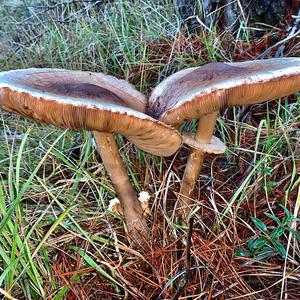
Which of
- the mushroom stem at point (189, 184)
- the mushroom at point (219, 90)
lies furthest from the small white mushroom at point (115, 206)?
the mushroom at point (219, 90)

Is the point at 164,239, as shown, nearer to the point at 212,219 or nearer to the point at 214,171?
the point at 212,219

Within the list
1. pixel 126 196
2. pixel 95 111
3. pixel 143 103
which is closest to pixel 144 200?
pixel 126 196

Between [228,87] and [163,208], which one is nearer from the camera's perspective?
[228,87]

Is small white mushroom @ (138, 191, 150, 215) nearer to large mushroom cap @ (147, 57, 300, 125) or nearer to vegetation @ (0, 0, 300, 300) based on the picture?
vegetation @ (0, 0, 300, 300)

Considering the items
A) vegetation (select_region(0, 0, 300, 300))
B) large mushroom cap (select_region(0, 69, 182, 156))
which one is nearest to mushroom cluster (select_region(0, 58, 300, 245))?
large mushroom cap (select_region(0, 69, 182, 156))

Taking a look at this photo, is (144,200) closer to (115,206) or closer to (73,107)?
(115,206)

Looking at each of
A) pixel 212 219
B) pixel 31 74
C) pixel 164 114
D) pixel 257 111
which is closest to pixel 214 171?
pixel 212 219
